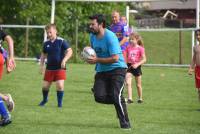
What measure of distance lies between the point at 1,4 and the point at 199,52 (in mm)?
24139

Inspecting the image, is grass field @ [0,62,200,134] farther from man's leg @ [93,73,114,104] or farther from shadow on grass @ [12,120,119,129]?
man's leg @ [93,73,114,104]

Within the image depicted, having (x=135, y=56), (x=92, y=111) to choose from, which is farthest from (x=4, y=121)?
(x=135, y=56)

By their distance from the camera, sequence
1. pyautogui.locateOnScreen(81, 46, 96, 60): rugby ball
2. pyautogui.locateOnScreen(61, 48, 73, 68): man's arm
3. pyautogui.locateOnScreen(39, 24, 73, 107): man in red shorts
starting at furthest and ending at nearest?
pyautogui.locateOnScreen(39, 24, 73, 107): man in red shorts, pyautogui.locateOnScreen(61, 48, 73, 68): man's arm, pyautogui.locateOnScreen(81, 46, 96, 60): rugby ball

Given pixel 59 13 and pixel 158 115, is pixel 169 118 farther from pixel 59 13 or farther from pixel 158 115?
pixel 59 13

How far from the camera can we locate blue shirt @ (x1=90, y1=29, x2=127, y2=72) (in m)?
9.84

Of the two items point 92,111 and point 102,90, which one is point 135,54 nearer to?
point 92,111

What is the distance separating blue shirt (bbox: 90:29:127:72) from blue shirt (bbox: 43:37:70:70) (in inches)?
113

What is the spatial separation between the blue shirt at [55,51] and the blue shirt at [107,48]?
2.87 meters

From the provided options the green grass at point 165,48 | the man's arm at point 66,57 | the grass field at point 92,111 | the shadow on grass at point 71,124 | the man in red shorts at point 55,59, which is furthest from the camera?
the green grass at point 165,48

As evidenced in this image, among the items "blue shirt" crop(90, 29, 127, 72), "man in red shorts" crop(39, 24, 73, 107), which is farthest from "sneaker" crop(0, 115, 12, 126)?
"man in red shorts" crop(39, 24, 73, 107)

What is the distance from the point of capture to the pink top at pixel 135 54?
14.5m

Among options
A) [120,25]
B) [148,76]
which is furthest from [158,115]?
[148,76]

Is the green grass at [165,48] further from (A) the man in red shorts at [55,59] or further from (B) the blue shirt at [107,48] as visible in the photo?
(B) the blue shirt at [107,48]

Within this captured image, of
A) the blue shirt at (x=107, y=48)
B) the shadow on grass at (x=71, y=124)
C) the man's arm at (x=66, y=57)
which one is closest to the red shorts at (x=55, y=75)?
the man's arm at (x=66, y=57)
